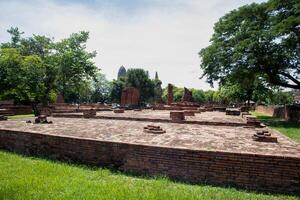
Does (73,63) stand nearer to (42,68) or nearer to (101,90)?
(42,68)

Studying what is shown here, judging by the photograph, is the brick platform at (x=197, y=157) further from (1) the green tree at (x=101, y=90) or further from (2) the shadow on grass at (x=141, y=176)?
(1) the green tree at (x=101, y=90)

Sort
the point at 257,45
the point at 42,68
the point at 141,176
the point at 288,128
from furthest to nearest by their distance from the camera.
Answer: the point at 42,68 < the point at 257,45 < the point at 288,128 < the point at 141,176

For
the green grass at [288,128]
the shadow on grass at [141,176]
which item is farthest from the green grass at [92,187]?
the green grass at [288,128]

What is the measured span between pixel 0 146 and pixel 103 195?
535 cm

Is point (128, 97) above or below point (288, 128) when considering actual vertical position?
above

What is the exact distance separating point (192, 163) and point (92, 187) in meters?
1.79

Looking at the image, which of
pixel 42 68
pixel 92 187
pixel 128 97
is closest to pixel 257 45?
pixel 128 97

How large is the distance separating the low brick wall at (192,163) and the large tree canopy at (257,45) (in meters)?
13.9

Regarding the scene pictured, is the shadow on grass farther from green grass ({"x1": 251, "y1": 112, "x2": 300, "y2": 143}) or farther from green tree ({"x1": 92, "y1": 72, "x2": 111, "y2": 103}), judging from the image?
green tree ({"x1": 92, "y1": 72, "x2": 111, "y2": 103})

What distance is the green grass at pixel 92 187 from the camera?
4168 millimetres

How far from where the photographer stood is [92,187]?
4539mm

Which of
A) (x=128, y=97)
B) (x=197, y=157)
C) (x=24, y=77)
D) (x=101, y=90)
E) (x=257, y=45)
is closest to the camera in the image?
(x=197, y=157)

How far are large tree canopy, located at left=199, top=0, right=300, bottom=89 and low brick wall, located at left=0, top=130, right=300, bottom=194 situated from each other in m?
13.9

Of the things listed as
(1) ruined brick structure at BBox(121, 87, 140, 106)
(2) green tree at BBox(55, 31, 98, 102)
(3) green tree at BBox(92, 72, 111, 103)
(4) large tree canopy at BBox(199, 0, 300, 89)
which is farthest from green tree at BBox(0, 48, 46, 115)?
(3) green tree at BBox(92, 72, 111, 103)
